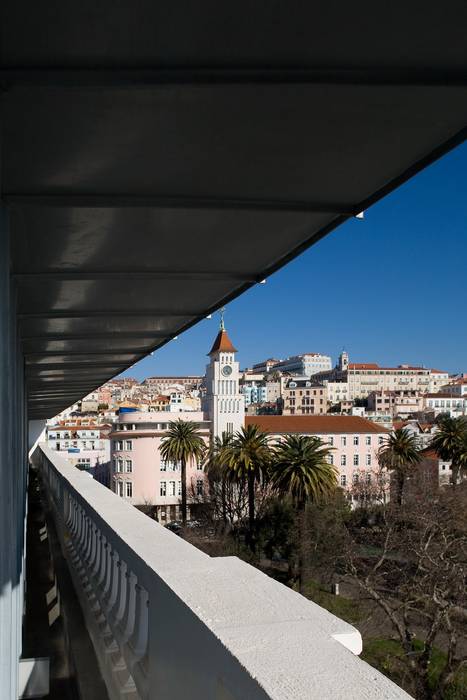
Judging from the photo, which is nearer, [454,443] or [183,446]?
[454,443]

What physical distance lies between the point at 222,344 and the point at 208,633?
7992 centimetres

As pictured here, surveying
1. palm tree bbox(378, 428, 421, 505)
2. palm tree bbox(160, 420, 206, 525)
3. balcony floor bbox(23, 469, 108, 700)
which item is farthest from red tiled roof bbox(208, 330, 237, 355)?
balcony floor bbox(23, 469, 108, 700)

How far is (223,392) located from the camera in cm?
7706

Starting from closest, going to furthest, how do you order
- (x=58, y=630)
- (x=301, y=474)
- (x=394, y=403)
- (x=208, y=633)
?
(x=208, y=633) → (x=58, y=630) → (x=301, y=474) → (x=394, y=403)

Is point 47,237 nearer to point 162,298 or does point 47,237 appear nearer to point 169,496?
point 162,298

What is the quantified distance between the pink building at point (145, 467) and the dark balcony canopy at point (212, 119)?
61.8 m

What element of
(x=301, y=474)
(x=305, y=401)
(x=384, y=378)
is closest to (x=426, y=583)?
(x=301, y=474)

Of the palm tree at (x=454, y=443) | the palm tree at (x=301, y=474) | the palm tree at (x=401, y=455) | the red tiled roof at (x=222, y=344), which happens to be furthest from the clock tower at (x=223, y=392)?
the palm tree at (x=301, y=474)

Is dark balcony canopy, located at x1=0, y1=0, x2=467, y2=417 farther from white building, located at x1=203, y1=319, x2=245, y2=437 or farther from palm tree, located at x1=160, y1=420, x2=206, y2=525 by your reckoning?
white building, located at x1=203, y1=319, x2=245, y2=437

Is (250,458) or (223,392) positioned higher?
(223,392)

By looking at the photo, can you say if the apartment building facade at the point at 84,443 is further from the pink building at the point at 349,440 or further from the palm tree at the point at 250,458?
the palm tree at the point at 250,458

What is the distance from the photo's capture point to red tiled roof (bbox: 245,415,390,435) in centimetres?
7188

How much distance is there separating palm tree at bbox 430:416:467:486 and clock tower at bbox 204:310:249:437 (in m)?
32.4

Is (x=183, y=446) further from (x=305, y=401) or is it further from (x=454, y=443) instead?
(x=305, y=401)
